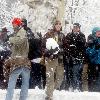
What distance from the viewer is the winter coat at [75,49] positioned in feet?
37.1

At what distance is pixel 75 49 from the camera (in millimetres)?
11328

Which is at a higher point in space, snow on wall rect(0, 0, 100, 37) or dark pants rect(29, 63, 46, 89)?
snow on wall rect(0, 0, 100, 37)

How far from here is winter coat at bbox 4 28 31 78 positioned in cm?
1009

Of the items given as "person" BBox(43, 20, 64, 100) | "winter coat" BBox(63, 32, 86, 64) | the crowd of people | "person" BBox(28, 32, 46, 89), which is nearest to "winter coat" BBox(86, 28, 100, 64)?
the crowd of people

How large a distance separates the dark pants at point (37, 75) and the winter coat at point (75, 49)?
68cm

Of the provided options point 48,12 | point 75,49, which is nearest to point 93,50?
point 75,49

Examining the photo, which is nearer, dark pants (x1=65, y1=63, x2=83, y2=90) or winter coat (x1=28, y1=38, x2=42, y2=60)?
winter coat (x1=28, y1=38, x2=42, y2=60)

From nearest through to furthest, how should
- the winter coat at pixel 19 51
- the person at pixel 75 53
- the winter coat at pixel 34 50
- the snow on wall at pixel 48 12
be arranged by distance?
1. the winter coat at pixel 19 51
2. the winter coat at pixel 34 50
3. the person at pixel 75 53
4. the snow on wall at pixel 48 12

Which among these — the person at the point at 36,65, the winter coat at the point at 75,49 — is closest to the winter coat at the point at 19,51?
the person at the point at 36,65

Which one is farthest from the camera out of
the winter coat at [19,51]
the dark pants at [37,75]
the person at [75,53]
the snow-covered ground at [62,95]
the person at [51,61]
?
the dark pants at [37,75]

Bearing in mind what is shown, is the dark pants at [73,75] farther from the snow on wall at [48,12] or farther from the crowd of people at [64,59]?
the snow on wall at [48,12]

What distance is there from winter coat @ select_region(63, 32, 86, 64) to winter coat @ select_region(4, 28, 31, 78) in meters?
1.47

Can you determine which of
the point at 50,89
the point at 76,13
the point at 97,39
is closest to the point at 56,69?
the point at 50,89

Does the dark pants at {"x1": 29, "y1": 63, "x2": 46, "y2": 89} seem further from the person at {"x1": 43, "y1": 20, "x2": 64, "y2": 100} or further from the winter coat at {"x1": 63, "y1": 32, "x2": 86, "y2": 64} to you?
the winter coat at {"x1": 63, "y1": 32, "x2": 86, "y2": 64}
